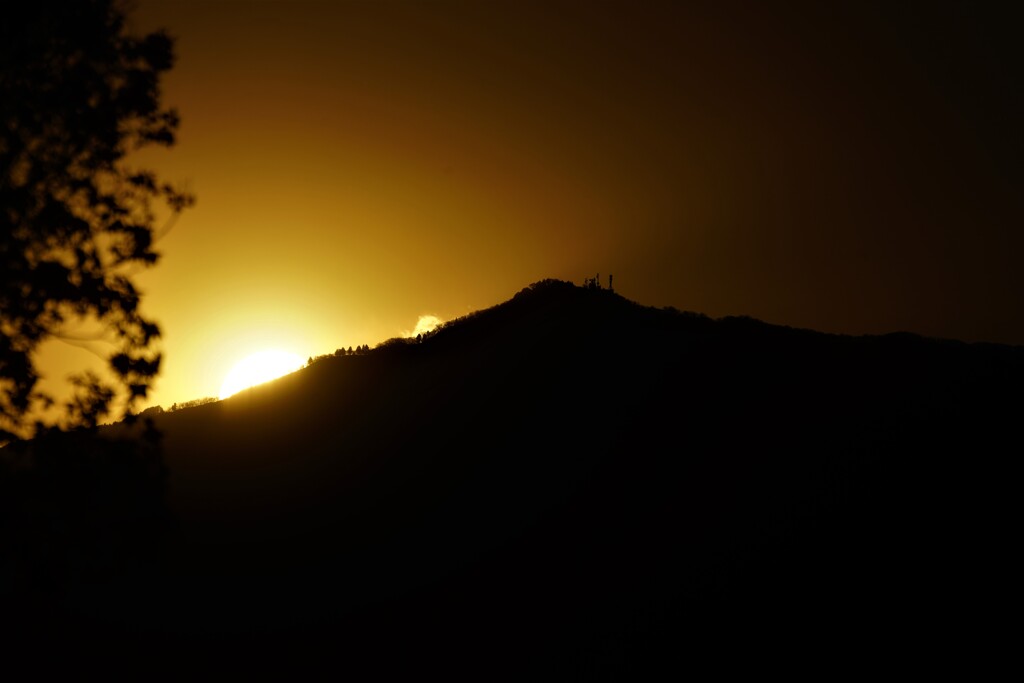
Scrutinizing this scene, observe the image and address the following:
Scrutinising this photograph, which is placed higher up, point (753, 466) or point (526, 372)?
point (526, 372)

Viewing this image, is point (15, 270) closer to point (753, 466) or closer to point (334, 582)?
point (334, 582)

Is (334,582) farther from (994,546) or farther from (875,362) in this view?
(875,362)

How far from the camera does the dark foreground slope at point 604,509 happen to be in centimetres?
1485

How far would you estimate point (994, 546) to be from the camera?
15.3 metres

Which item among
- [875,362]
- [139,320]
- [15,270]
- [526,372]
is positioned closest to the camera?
[15,270]

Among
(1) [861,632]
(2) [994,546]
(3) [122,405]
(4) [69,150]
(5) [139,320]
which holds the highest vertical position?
(4) [69,150]

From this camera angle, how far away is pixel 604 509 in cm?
1870

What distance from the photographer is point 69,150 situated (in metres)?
14.1

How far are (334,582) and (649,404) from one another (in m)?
9.37

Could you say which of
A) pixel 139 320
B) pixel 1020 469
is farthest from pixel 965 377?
pixel 139 320

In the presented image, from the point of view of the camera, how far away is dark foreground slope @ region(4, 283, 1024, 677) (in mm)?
14852

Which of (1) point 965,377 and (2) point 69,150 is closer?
(2) point 69,150

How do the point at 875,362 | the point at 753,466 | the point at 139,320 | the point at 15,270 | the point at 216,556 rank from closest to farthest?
the point at 15,270, the point at 139,320, the point at 753,466, the point at 216,556, the point at 875,362

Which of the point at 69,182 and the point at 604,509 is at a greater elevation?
the point at 69,182
